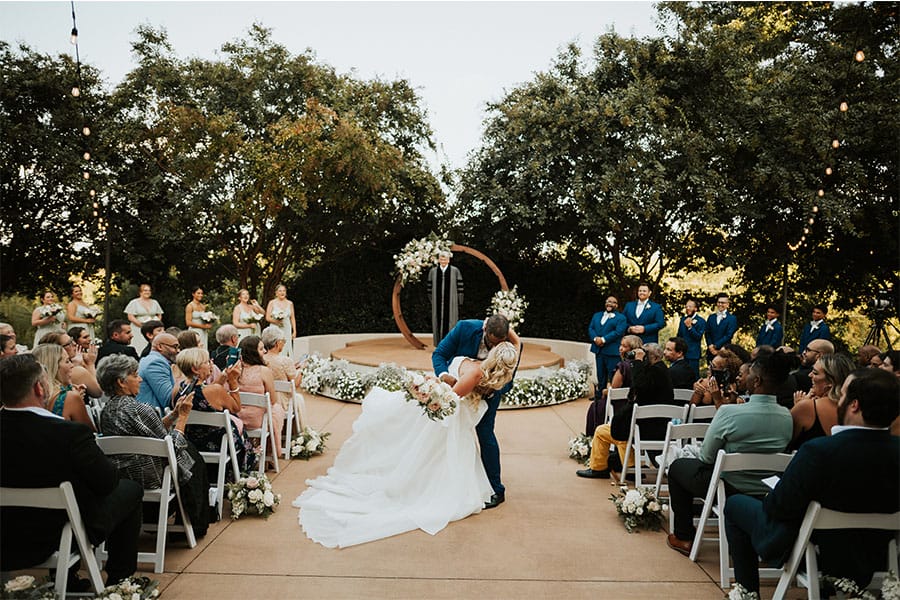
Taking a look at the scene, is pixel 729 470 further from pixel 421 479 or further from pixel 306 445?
pixel 306 445

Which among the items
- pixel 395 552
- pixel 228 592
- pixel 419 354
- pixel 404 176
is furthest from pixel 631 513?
pixel 404 176

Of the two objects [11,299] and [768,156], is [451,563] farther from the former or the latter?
[11,299]

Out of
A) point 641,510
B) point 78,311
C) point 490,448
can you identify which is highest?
point 78,311

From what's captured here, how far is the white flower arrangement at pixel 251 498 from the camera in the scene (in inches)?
189

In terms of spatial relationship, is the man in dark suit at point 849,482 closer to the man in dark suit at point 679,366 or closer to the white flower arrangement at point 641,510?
the white flower arrangement at point 641,510

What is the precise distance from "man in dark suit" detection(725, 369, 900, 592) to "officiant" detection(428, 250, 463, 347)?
7984 mm

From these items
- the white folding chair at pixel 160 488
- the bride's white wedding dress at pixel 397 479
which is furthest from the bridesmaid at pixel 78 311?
the white folding chair at pixel 160 488

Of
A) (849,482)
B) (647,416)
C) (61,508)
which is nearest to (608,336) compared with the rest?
(647,416)

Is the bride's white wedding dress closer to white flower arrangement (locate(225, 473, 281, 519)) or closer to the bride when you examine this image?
the bride

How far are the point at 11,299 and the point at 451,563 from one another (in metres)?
13.9

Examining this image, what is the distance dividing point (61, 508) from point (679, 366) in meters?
5.36

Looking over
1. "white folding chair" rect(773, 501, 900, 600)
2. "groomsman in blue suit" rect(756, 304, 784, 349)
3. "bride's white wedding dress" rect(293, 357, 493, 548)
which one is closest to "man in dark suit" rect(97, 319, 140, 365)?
"bride's white wedding dress" rect(293, 357, 493, 548)

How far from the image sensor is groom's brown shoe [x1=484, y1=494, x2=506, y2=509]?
524cm

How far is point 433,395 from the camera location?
4.79 metres
